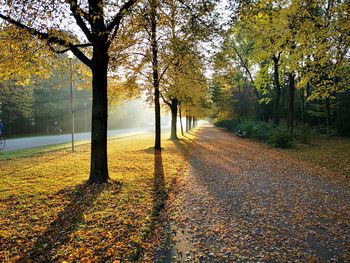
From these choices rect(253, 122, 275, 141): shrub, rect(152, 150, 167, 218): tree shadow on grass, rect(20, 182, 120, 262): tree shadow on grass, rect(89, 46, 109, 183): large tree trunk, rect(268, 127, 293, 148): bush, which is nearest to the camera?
rect(20, 182, 120, 262): tree shadow on grass

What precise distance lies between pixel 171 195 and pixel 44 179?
13.8 feet

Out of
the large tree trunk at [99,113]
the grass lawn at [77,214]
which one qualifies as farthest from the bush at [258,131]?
the large tree trunk at [99,113]

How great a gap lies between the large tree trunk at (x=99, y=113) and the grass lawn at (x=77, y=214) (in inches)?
19.2

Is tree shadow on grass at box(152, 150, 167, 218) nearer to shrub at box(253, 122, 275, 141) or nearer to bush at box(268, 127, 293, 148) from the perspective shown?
bush at box(268, 127, 293, 148)

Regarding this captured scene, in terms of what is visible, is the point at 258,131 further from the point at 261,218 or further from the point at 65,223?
the point at 65,223

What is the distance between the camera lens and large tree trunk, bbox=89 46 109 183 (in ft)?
20.2

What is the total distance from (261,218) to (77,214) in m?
3.69

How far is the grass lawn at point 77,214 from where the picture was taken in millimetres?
3303

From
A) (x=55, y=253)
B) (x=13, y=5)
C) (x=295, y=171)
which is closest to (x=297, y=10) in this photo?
(x=295, y=171)

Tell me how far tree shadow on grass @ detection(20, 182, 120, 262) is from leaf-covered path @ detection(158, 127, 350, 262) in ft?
5.40

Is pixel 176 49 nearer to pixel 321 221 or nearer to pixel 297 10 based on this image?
pixel 297 10

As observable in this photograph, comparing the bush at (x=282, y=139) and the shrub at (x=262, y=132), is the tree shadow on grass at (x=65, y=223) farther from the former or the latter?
the shrub at (x=262, y=132)

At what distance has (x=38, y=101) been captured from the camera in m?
36.5

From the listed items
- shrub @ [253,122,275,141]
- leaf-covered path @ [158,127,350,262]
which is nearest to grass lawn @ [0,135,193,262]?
leaf-covered path @ [158,127,350,262]
